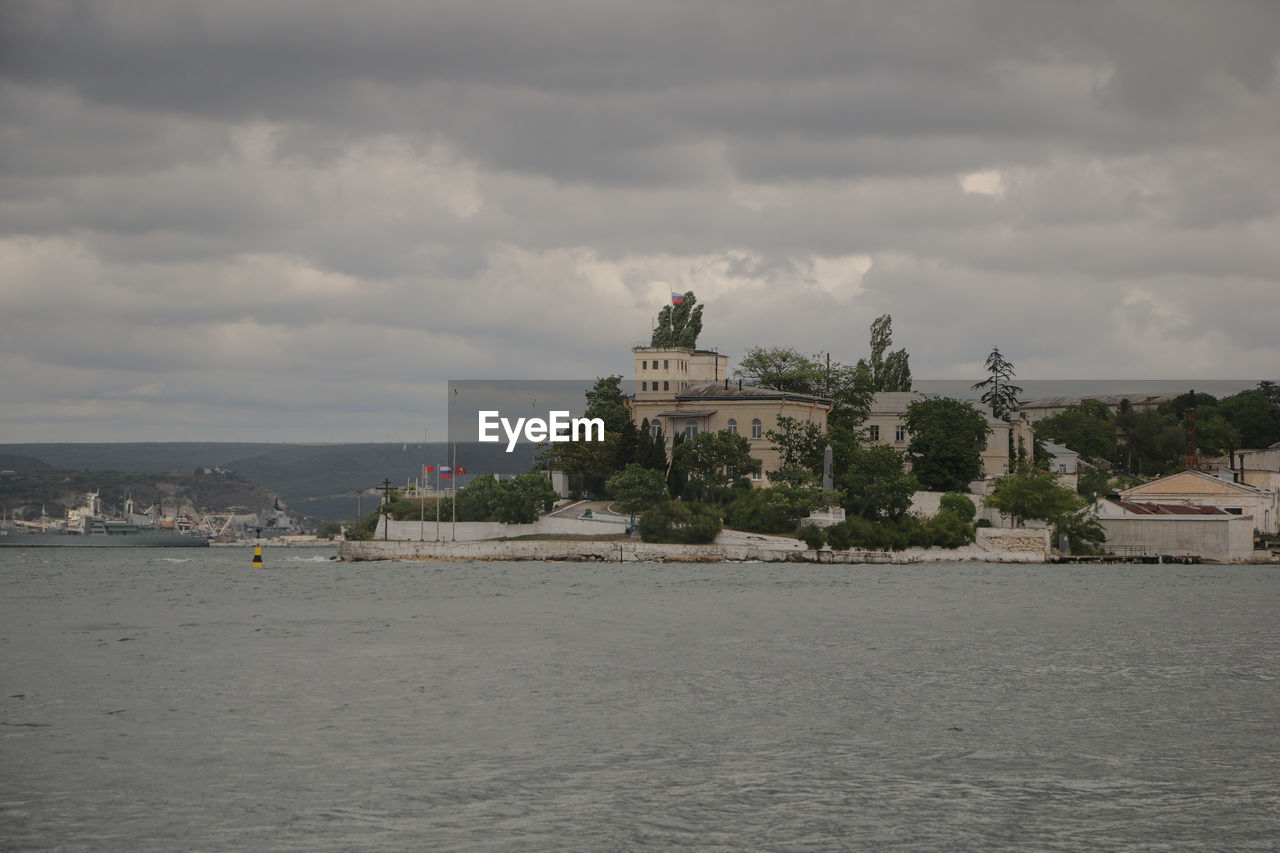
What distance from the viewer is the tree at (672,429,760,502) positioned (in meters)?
90.4

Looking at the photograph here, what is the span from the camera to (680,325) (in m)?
112

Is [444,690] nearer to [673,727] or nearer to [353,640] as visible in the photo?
[673,727]

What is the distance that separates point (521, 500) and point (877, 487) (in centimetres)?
2330

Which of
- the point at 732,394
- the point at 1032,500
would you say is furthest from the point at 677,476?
the point at 1032,500

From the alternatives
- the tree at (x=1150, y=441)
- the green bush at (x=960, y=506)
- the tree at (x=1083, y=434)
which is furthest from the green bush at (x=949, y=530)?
the tree at (x=1150, y=441)

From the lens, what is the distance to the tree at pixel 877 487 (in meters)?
86.3

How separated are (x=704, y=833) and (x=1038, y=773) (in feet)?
22.6

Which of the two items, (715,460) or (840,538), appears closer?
(840,538)

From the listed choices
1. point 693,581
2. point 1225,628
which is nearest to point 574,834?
point 1225,628

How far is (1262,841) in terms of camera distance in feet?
58.7

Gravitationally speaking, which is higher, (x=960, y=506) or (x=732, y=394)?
(x=732, y=394)

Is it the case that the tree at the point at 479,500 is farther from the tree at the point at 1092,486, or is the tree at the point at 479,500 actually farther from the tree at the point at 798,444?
the tree at the point at 1092,486

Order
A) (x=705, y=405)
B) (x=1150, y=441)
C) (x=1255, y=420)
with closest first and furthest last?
(x=705, y=405) < (x=1150, y=441) < (x=1255, y=420)

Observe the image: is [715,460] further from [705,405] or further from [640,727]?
[640,727]
